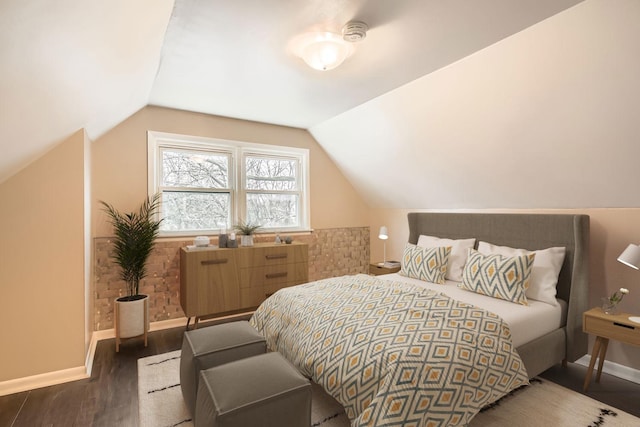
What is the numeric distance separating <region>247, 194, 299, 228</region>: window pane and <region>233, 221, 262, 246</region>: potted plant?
0.09 meters

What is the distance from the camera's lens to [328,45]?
2.13 m

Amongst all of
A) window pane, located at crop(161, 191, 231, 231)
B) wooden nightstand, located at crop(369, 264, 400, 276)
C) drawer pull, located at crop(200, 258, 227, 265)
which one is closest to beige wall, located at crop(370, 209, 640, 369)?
wooden nightstand, located at crop(369, 264, 400, 276)

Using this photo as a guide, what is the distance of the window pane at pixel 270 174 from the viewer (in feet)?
13.9

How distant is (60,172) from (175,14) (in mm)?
1611

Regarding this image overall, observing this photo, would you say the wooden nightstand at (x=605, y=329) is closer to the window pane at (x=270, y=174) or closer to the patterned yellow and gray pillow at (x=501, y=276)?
the patterned yellow and gray pillow at (x=501, y=276)

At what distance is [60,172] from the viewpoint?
2.51m

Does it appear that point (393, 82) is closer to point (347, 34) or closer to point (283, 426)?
point (347, 34)

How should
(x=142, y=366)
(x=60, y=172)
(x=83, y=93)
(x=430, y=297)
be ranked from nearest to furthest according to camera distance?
(x=83, y=93) < (x=430, y=297) < (x=60, y=172) < (x=142, y=366)

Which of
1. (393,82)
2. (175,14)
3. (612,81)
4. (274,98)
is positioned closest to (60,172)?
(175,14)

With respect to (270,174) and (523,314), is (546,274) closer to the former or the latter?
(523,314)

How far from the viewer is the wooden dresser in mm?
3266

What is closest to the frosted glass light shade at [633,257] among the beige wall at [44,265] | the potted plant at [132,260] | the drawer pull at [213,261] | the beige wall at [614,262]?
the beige wall at [614,262]

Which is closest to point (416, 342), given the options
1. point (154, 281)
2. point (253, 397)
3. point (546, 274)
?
point (253, 397)

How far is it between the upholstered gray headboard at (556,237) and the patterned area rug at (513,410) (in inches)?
20.6
